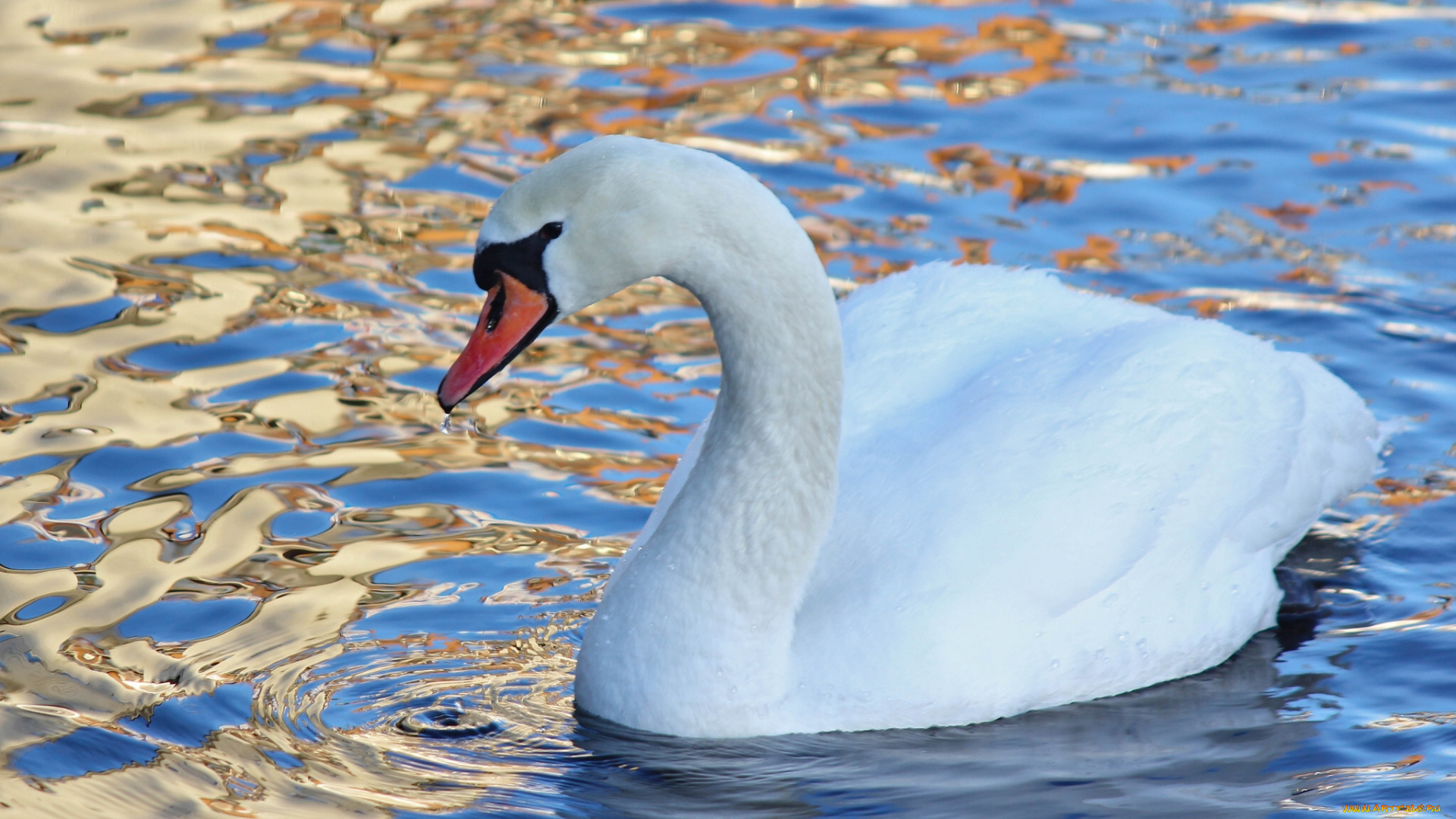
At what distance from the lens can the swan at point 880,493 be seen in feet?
16.8

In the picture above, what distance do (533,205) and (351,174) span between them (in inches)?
226

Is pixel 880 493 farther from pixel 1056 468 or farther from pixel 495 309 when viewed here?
pixel 495 309

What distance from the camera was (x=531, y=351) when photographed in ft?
28.6

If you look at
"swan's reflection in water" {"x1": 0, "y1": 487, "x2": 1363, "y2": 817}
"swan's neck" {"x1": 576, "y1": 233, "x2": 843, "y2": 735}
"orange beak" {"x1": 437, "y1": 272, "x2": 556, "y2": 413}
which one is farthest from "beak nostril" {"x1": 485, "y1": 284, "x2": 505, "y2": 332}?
"swan's reflection in water" {"x1": 0, "y1": 487, "x2": 1363, "y2": 817}

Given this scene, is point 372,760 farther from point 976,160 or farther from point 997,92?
point 997,92

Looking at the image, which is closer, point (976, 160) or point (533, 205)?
point (533, 205)

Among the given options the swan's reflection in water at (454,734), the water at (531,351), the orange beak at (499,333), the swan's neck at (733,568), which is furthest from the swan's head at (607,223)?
the water at (531,351)

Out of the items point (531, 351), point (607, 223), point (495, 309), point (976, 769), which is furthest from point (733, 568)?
point (531, 351)

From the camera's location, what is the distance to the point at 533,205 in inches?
197

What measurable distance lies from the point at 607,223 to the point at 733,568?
1156 millimetres

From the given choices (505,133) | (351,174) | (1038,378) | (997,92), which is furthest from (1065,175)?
(1038,378)

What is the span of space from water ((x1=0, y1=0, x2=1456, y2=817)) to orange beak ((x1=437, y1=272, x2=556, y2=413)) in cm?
113

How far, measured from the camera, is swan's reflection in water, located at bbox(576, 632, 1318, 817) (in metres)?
5.41

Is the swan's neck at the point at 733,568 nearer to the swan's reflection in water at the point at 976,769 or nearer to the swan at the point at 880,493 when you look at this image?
the swan at the point at 880,493
